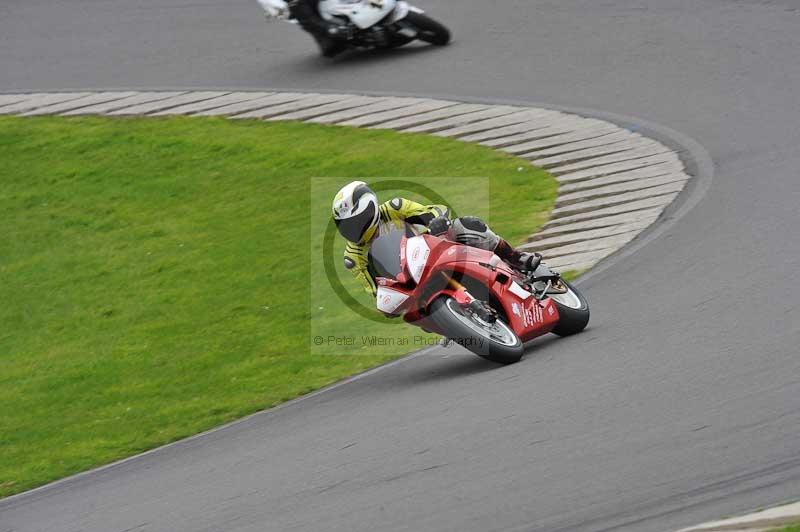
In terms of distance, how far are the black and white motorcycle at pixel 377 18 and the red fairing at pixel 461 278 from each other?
859 centimetres

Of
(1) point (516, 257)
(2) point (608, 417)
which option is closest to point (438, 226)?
(1) point (516, 257)

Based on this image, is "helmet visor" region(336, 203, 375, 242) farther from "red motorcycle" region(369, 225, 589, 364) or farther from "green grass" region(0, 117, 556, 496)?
"green grass" region(0, 117, 556, 496)

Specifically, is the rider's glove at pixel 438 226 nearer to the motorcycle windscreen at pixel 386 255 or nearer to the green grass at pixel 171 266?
the motorcycle windscreen at pixel 386 255

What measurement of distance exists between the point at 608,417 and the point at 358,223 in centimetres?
257

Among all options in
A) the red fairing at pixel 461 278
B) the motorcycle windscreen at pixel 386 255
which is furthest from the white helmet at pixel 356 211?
the red fairing at pixel 461 278

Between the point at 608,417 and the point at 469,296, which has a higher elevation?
the point at 608,417

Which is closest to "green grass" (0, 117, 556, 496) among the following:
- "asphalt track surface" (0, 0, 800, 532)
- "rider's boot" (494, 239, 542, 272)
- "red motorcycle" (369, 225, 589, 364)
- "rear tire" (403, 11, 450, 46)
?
"asphalt track surface" (0, 0, 800, 532)

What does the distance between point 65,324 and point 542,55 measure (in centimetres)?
752

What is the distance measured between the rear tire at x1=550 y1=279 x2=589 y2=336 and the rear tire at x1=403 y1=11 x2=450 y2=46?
8622mm

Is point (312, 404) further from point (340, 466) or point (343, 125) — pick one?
point (343, 125)

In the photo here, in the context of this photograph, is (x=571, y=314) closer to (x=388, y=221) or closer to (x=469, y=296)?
(x=469, y=296)

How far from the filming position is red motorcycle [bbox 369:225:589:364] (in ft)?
26.9

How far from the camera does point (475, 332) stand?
8.10m

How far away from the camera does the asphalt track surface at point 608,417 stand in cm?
596
